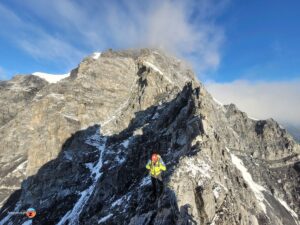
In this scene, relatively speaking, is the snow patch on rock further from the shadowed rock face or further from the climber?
the climber

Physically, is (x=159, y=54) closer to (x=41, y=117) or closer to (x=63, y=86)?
(x=63, y=86)

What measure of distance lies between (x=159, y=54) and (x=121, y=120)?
128ft

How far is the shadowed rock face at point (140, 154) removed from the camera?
46.7 metres

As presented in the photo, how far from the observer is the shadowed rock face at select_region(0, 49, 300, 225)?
46656 mm

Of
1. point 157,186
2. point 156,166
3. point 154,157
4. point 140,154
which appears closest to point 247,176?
point 140,154

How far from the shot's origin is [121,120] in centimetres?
10750

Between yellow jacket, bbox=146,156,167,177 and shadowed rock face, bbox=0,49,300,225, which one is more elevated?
shadowed rock face, bbox=0,49,300,225

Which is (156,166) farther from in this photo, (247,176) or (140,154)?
(247,176)

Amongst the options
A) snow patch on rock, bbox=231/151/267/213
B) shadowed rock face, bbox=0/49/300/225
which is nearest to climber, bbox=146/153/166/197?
shadowed rock face, bbox=0/49/300/225

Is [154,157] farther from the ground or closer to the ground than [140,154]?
closer to the ground

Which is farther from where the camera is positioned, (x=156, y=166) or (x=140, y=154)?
(x=140, y=154)

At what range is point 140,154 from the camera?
76.6m

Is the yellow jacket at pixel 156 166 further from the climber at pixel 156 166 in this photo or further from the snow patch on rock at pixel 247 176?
the snow patch on rock at pixel 247 176

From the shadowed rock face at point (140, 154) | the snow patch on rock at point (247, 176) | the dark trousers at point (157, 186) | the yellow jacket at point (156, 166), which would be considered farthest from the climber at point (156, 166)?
the snow patch on rock at point (247, 176)
